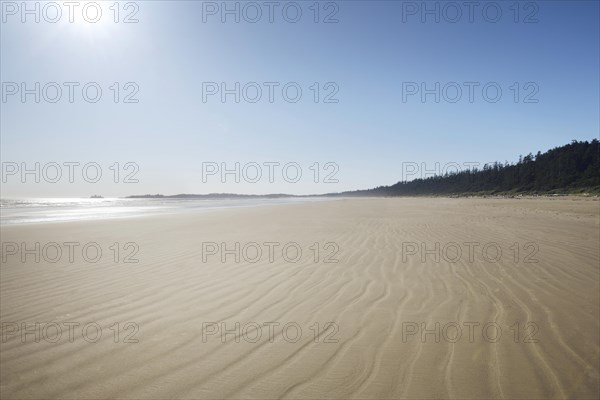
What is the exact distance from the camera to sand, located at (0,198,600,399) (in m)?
3.01

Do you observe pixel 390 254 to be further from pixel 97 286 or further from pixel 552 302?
pixel 97 286

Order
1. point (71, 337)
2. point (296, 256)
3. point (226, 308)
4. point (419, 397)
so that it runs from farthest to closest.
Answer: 1. point (296, 256)
2. point (226, 308)
3. point (71, 337)
4. point (419, 397)

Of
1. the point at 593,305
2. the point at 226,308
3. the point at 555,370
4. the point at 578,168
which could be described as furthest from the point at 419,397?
the point at 578,168

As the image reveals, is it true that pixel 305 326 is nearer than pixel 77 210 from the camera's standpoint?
Yes

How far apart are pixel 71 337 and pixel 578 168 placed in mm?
73379

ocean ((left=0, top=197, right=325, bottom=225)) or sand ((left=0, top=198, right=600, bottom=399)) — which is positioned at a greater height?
ocean ((left=0, top=197, right=325, bottom=225))

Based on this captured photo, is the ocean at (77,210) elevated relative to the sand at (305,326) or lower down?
elevated

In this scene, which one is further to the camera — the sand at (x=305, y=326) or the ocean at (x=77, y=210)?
the ocean at (x=77, y=210)

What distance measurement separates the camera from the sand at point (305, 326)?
3.01 m

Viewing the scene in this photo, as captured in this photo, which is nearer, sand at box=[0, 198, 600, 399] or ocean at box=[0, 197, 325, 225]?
sand at box=[0, 198, 600, 399]

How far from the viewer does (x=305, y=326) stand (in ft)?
14.0

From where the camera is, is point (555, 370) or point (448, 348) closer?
point (555, 370)

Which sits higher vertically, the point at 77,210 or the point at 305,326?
the point at 77,210

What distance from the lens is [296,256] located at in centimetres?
849
